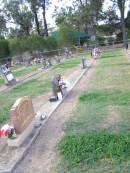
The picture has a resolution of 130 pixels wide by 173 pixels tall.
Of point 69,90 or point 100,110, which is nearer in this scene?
point 100,110

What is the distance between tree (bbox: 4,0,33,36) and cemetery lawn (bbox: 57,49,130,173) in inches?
2125

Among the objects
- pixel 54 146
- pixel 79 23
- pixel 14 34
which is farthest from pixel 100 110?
pixel 14 34

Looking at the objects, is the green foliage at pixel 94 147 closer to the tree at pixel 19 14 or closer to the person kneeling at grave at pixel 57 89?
the person kneeling at grave at pixel 57 89

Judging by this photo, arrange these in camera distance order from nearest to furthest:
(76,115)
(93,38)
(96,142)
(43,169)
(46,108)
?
(43,169)
(96,142)
(76,115)
(46,108)
(93,38)

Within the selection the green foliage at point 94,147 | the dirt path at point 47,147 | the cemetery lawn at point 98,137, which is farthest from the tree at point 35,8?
the green foliage at point 94,147

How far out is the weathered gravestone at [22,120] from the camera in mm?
7055

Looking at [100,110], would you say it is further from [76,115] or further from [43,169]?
[43,169]

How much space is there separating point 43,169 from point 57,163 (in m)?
0.27

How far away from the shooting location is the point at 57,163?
19.4 ft

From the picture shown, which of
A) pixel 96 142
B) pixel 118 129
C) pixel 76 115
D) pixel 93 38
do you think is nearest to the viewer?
pixel 96 142

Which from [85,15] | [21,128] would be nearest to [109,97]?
[21,128]

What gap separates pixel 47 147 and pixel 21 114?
1.03 metres

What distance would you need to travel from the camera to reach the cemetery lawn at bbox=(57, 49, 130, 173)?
18.5ft

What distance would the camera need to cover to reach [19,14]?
6331 cm
